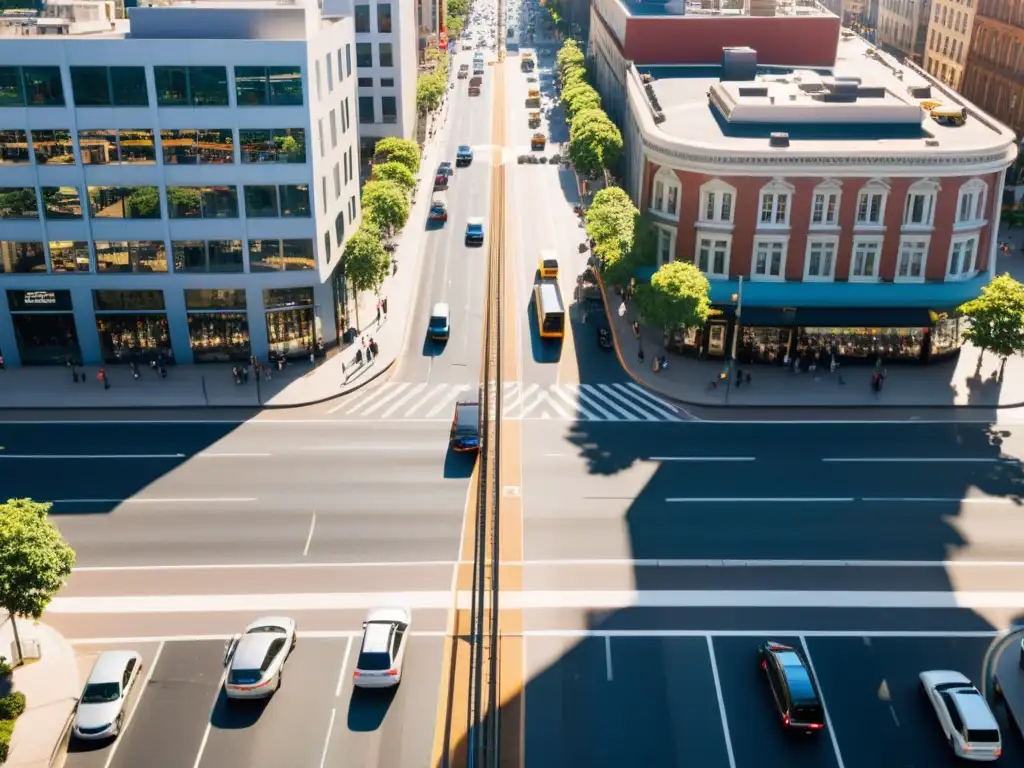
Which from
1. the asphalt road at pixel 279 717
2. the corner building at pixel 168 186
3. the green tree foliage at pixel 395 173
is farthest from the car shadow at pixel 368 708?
the green tree foliage at pixel 395 173

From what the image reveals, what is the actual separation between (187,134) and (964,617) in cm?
5075

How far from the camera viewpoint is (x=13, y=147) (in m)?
61.3

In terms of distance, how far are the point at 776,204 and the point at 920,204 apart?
9.18 m

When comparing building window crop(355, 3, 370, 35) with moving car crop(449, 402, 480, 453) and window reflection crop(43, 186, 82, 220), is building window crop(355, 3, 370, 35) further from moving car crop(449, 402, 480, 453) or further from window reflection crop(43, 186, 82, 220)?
moving car crop(449, 402, 480, 453)

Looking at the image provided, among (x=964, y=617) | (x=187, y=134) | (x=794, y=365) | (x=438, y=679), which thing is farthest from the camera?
(x=794, y=365)

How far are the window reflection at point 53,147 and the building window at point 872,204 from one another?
49886mm

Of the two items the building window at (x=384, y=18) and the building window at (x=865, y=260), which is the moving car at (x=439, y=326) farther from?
the building window at (x=384, y=18)

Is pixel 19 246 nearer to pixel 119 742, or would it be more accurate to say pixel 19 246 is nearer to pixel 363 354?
pixel 363 354

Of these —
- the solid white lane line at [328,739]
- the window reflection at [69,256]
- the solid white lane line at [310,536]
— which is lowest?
the solid white lane line at [328,739]

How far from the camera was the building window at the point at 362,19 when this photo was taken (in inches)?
4521

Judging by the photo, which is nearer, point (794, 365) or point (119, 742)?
point (119, 742)

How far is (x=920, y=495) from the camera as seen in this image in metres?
51.3

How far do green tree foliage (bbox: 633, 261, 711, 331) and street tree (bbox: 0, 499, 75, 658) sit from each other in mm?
38838

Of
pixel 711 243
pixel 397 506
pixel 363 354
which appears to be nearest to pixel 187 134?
pixel 363 354
